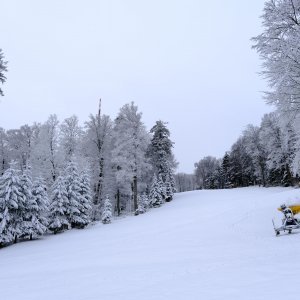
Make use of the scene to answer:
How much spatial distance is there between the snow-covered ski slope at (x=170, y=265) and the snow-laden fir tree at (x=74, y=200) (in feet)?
20.6

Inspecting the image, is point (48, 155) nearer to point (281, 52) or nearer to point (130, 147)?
point (130, 147)

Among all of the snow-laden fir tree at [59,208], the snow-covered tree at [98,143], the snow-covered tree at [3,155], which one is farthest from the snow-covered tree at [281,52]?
the snow-covered tree at [3,155]

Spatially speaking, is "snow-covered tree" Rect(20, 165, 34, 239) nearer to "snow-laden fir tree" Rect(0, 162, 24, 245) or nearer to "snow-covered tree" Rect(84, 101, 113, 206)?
"snow-laden fir tree" Rect(0, 162, 24, 245)

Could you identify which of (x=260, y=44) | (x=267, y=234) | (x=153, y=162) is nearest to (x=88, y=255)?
(x=267, y=234)

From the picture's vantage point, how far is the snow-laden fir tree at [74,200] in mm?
25103

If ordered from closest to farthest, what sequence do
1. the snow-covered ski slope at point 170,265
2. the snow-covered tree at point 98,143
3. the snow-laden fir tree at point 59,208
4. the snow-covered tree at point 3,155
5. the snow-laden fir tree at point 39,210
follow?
the snow-covered ski slope at point 170,265 < the snow-laden fir tree at point 39,210 < the snow-laden fir tree at point 59,208 < the snow-covered tree at point 98,143 < the snow-covered tree at point 3,155

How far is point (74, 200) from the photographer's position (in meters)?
25.1

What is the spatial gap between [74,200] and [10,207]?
5.56m

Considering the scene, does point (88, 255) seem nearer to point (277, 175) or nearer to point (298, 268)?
point (298, 268)

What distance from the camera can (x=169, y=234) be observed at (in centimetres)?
1708

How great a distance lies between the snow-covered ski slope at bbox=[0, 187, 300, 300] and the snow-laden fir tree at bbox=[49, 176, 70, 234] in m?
5.03

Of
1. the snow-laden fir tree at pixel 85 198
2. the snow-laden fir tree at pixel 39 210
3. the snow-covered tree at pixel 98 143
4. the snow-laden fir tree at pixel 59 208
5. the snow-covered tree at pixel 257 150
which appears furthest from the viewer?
the snow-covered tree at pixel 257 150

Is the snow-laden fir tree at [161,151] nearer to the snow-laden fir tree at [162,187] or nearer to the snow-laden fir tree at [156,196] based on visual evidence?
the snow-laden fir tree at [162,187]

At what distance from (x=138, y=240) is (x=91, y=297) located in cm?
994
